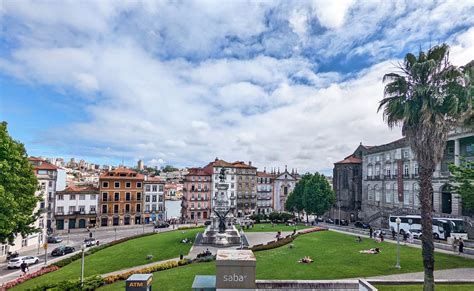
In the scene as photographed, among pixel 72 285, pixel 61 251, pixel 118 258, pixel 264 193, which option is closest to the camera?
pixel 72 285

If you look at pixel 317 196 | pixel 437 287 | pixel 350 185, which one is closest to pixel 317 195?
pixel 317 196

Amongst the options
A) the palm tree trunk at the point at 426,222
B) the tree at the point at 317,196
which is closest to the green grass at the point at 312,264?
the palm tree trunk at the point at 426,222

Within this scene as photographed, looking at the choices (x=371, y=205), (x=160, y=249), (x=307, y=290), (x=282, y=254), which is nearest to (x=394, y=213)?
(x=371, y=205)

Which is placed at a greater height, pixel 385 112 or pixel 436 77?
pixel 436 77

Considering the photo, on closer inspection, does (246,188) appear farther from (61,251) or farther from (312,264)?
(312,264)

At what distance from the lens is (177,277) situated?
22625 millimetres

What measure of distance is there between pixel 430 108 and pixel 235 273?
14614 millimetres

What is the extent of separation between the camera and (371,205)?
240ft

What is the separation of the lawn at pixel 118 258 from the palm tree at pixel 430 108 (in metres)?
25.5

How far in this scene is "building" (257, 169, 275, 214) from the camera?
10344 cm

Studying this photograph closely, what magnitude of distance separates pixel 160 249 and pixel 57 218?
146ft

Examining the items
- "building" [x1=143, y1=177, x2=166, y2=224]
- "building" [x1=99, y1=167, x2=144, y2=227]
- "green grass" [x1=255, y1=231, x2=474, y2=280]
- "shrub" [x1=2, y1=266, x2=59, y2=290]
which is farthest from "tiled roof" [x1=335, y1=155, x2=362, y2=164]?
"shrub" [x1=2, y1=266, x2=59, y2=290]

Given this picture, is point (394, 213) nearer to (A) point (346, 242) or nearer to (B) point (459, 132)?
(B) point (459, 132)

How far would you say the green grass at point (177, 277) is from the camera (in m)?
20.3
